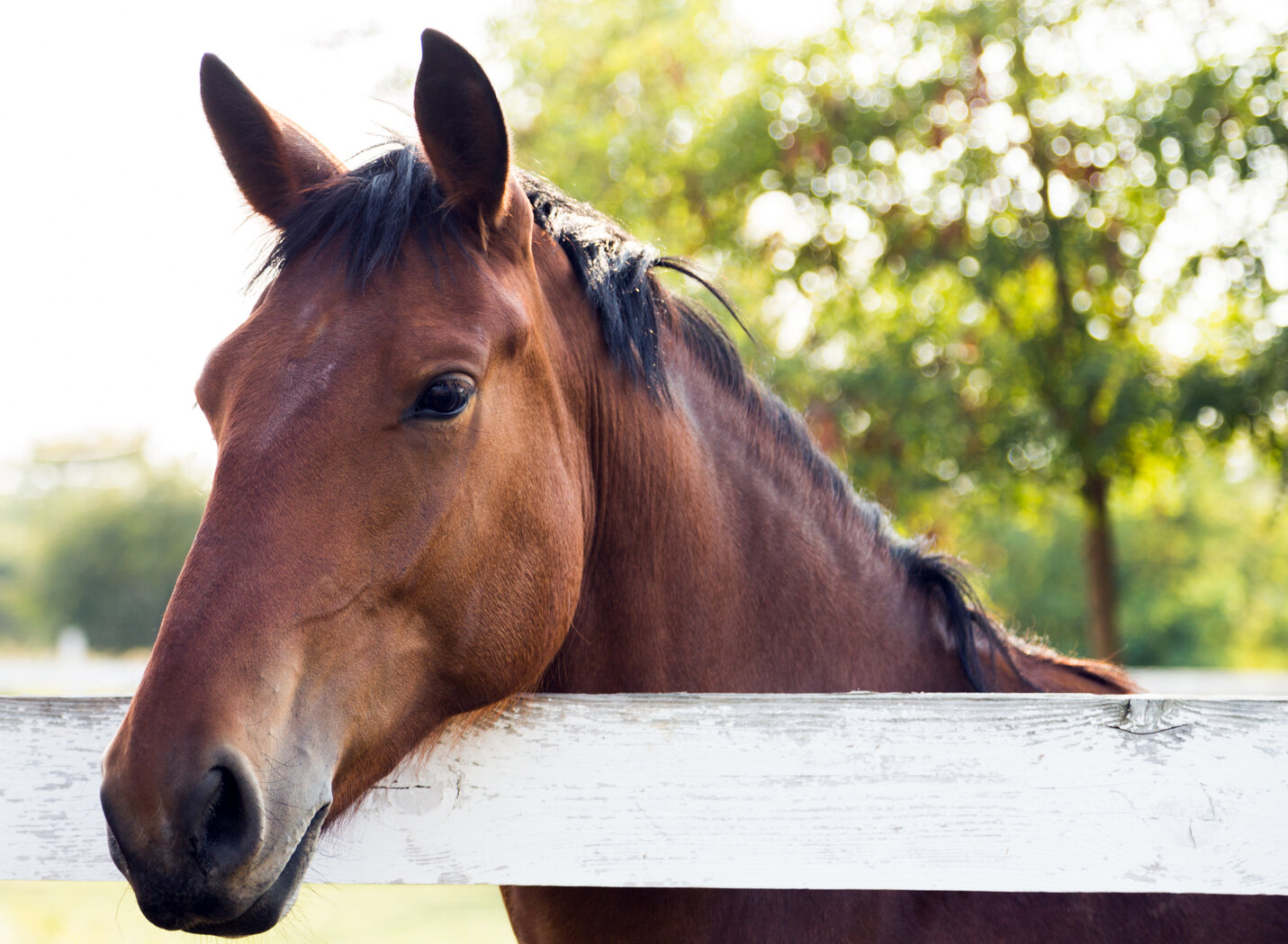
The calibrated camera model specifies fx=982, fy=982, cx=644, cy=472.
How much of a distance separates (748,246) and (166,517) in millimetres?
36163

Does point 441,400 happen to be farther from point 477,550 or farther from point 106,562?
point 106,562

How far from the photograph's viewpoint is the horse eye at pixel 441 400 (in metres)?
1.67

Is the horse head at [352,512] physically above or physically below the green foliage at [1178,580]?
above

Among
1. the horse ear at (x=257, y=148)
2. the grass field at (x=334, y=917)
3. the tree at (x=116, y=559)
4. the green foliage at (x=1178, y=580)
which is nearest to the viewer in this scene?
the horse ear at (x=257, y=148)

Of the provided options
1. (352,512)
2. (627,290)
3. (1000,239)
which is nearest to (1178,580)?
(1000,239)

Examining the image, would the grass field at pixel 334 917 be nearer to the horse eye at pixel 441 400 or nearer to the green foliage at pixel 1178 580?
the horse eye at pixel 441 400

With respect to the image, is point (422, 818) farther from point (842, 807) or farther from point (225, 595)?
point (842, 807)

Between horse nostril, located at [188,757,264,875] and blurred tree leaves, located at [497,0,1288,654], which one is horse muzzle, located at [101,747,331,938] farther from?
blurred tree leaves, located at [497,0,1288,654]

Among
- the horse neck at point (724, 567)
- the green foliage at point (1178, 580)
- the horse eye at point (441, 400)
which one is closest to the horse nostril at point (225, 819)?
the horse eye at point (441, 400)

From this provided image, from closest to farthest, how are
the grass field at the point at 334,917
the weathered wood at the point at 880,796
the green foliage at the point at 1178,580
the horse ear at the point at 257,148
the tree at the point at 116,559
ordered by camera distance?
the weathered wood at the point at 880,796 < the horse ear at the point at 257,148 < the grass field at the point at 334,917 < the green foliage at the point at 1178,580 < the tree at the point at 116,559

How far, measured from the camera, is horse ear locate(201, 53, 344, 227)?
201 centimetres

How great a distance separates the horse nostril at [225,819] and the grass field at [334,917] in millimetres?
5474

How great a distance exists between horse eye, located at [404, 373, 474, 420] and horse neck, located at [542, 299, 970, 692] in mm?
431

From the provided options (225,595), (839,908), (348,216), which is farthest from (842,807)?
(348,216)
